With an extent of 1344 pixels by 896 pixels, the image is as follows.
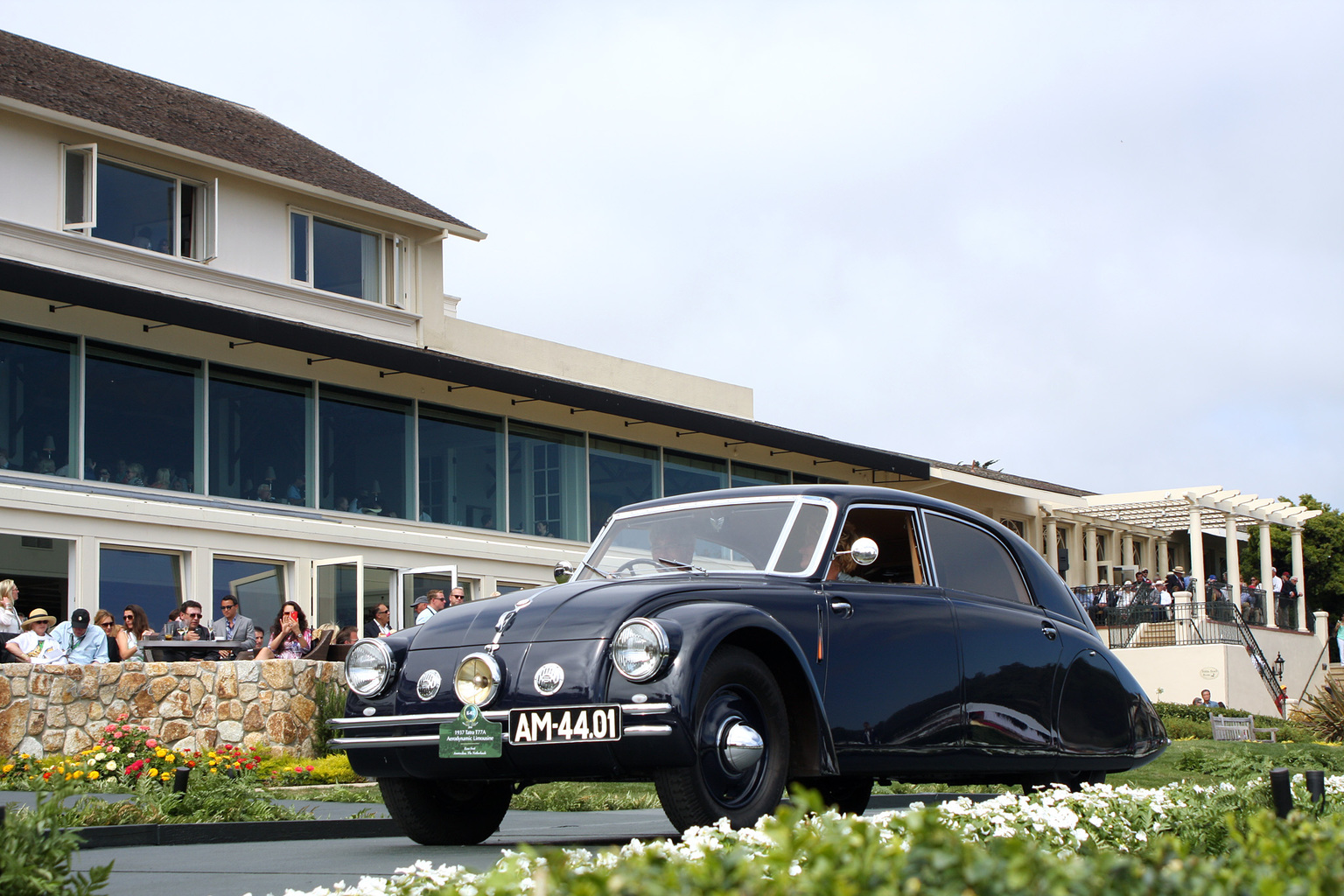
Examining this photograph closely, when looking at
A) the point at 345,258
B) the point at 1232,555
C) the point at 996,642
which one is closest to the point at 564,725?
the point at 996,642

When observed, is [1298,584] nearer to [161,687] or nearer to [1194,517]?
[1194,517]

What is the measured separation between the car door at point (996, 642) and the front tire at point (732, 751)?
152cm

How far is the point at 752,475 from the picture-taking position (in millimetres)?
33562

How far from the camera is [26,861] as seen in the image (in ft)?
12.8

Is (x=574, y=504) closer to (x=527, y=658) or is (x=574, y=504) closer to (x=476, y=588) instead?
(x=476, y=588)

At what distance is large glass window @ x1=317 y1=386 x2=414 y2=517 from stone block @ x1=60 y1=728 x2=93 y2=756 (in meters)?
10.7

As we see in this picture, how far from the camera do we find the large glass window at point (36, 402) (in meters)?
20.5

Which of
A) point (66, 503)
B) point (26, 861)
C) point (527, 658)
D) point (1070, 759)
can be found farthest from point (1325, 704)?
point (26, 861)

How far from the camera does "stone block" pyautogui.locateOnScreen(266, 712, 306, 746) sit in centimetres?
1481

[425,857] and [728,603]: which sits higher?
[728,603]

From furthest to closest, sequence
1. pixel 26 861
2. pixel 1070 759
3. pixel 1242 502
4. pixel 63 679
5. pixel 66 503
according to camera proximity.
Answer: pixel 1242 502 < pixel 66 503 < pixel 63 679 < pixel 1070 759 < pixel 26 861

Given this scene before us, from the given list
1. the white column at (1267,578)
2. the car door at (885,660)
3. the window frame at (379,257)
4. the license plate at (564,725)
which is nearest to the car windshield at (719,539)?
the car door at (885,660)

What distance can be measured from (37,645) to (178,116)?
13.4m

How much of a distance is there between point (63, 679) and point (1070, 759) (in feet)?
32.2
